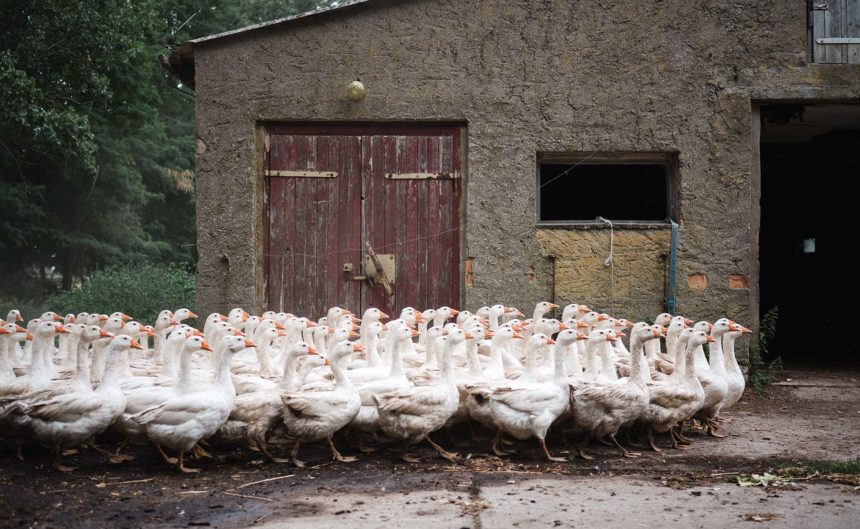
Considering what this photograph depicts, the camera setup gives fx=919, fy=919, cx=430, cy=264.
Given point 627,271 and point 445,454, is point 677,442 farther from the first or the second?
point 627,271

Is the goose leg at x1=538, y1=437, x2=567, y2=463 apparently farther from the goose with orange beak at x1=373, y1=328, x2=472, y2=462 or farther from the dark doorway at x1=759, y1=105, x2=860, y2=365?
the dark doorway at x1=759, y1=105, x2=860, y2=365

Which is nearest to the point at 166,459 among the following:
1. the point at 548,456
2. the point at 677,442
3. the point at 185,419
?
the point at 185,419

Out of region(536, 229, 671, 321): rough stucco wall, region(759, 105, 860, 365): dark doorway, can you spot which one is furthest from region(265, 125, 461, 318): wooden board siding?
region(759, 105, 860, 365): dark doorway

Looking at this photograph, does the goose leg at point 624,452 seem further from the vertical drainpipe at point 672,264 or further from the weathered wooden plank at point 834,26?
the weathered wooden plank at point 834,26

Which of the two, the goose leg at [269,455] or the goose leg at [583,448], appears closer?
the goose leg at [269,455]

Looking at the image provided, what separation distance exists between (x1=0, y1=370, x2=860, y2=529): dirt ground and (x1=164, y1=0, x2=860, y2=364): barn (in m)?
2.83

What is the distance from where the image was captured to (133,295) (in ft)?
48.8

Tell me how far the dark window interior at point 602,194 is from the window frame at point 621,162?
3690 mm

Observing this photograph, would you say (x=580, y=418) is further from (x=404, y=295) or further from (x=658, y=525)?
(x=404, y=295)

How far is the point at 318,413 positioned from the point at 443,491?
126 centimetres

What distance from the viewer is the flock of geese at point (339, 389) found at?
665 cm

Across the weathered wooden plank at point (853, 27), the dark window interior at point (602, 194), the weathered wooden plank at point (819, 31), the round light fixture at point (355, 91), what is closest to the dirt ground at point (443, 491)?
the round light fixture at point (355, 91)

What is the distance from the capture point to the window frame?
10234 millimetres

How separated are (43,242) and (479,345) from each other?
1445 cm
